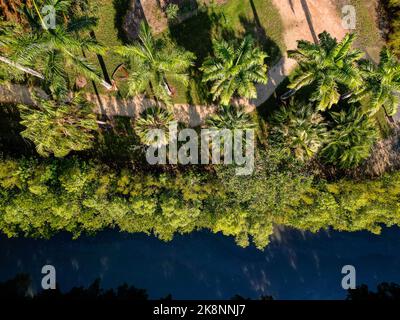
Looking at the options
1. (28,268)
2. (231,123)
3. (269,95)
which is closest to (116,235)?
(28,268)

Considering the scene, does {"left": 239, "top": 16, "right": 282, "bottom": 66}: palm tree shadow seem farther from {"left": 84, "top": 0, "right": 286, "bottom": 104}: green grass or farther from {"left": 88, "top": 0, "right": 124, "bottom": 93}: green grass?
{"left": 88, "top": 0, "right": 124, "bottom": 93}: green grass

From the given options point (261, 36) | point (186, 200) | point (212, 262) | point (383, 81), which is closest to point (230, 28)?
point (261, 36)

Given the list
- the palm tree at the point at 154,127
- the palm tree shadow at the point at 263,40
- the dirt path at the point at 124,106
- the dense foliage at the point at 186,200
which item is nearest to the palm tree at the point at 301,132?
the dense foliage at the point at 186,200

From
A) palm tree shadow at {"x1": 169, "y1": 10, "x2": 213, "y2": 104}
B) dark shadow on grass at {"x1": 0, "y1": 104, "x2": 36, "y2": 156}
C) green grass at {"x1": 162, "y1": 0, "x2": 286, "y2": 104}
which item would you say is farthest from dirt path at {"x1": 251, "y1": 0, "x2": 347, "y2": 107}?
dark shadow on grass at {"x1": 0, "y1": 104, "x2": 36, "y2": 156}
